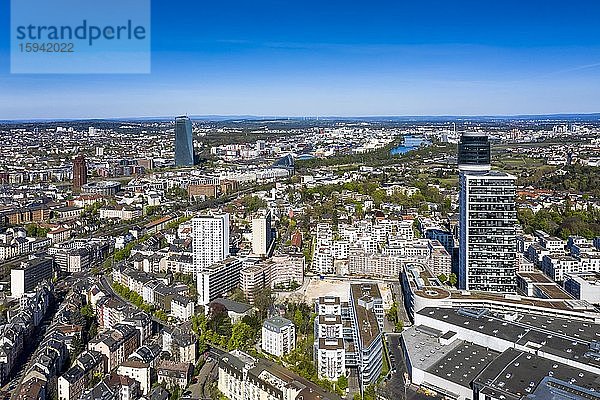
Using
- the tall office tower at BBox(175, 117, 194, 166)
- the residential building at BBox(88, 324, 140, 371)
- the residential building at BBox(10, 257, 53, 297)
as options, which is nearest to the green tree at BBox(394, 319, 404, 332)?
the residential building at BBox(88, 324, 140, 371)

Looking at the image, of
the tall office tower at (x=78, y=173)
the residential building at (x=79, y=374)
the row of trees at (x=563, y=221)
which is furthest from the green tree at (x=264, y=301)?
the tall office tower at (x=78, y=173)

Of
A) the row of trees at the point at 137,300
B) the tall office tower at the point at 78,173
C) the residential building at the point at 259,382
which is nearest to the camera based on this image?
the residential building at the point at 259,382

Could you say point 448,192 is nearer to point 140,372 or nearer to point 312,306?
point 312,306

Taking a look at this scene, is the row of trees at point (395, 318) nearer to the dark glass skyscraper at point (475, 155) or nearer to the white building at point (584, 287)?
the dark glass skyscraper at point (475, 155)

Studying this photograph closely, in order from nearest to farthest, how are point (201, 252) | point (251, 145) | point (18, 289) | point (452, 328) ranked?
point (452, 328) < point (18, 289) < point (201, 252) < point (251, 145)

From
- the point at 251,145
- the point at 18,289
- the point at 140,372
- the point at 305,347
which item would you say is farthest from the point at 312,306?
the point at 251,145

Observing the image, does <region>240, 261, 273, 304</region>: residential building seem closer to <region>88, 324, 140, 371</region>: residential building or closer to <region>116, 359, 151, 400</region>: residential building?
<region>88, 324, 140, 371</region>: residential building
